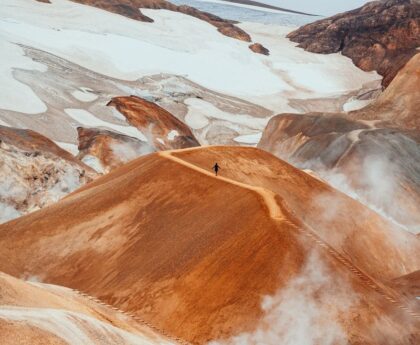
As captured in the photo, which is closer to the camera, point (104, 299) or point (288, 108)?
point (104, 299)

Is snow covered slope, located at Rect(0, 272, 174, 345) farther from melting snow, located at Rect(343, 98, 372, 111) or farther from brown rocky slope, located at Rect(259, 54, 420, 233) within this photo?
melting snow, located at Rect(343, 98, 372, 111)

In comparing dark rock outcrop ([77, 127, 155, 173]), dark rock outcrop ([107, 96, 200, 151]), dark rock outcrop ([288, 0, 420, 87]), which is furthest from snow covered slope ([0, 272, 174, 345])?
dark rock outcrop ([288, 0, 420, 87])

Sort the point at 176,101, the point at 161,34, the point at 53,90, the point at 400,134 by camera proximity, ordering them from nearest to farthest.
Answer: the point at 400,134
the point at 53,90
the point at 176,101
the point at 161,34

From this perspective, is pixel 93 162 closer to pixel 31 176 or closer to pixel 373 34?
pixel 31 176

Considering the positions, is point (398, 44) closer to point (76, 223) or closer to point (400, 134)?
point (400, 134)

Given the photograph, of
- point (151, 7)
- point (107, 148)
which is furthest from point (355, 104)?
point (151, 7)

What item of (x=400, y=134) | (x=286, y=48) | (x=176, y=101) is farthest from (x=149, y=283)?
(x=286, y=48)
